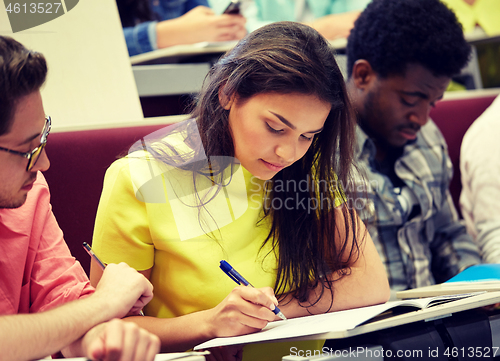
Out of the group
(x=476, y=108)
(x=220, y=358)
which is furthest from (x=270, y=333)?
(x=476, y=108)

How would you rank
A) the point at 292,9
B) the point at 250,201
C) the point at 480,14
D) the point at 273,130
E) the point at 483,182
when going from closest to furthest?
the point at 273,130, the point at 250,201, the point at 483,182, the point at 480,14, the point at 292,9

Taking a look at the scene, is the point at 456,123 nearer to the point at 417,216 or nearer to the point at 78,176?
the point at 417,216

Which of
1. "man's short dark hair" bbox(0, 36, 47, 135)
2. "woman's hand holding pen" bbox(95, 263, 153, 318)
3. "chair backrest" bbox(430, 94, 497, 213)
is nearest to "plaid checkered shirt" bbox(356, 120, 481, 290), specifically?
"chair backrest" bbox(430, 94, 497, 213)

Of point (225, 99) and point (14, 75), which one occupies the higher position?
point (14, 75)

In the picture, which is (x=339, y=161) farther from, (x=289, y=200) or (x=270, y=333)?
(x=270, y=333)

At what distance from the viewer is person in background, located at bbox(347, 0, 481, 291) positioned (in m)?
1.30

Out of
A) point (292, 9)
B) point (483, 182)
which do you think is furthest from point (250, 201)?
point (292, 9)

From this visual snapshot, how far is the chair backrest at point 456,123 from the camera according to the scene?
1598mm

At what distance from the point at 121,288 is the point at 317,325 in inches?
11.1

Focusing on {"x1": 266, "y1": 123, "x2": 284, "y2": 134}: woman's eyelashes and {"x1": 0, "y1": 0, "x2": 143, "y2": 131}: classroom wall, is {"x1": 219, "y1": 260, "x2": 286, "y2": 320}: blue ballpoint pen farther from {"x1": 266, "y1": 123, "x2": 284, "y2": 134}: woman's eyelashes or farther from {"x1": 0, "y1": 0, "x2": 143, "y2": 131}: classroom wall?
{"x1": 0, "y1": 0, "x2": 143, "y2": 131}: classroom wall

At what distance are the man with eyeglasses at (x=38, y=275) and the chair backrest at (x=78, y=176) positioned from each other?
19 centimetres

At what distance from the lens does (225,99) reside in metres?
0.86

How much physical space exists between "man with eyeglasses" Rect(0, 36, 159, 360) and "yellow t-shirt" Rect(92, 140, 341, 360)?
0.28 ft

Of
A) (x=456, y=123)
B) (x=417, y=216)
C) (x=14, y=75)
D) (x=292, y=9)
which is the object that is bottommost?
(x=417, y=216)
